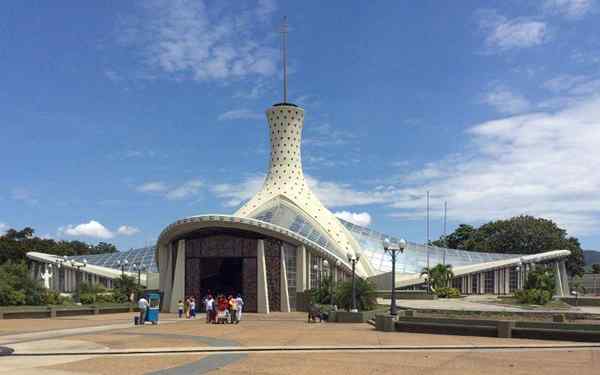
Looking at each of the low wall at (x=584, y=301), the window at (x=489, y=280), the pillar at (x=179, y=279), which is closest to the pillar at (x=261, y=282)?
the pillar at (x=179, y=279)

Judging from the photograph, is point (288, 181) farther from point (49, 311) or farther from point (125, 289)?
point (49, 311)

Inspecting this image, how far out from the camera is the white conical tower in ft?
207

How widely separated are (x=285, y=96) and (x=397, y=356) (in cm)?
5730

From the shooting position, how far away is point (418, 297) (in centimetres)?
5372

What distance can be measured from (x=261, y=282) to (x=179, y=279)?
6454mm

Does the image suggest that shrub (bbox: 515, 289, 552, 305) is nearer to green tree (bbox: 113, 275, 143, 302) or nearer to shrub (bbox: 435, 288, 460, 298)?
shrub (bbox: 435, 288, 460, 298)

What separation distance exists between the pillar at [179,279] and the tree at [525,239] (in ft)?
217

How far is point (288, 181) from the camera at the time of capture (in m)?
66.3

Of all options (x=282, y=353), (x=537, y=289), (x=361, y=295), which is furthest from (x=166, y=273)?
(x=282, y=353)

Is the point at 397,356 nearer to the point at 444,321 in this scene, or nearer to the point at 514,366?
the point at 514,366

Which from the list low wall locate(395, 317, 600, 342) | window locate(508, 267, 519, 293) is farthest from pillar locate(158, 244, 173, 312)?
window locate(508, 267, 519, 293)

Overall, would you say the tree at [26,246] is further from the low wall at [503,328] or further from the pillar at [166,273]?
the low wall at [503,328]

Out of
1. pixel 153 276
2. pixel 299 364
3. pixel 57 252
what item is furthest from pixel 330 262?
pixel 57 252

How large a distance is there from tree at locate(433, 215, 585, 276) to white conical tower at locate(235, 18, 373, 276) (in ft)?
148
